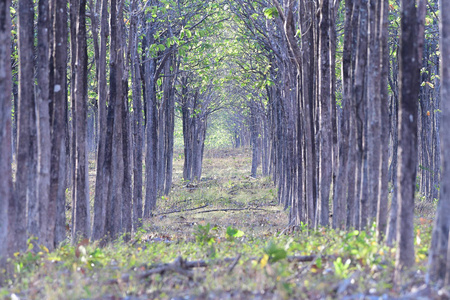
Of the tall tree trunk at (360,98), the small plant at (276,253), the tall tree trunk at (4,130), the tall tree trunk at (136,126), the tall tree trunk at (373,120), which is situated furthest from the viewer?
the tall tree trunk at (136,126)

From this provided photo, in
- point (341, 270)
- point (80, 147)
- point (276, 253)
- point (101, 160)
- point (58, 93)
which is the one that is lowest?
point (341, 270)

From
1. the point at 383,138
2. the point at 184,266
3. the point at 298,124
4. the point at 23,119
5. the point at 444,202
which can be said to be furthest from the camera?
the point at 298,124

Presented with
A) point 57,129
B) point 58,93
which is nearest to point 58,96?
point 58,93

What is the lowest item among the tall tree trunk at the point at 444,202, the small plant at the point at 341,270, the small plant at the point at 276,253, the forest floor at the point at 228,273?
the forest floor at the point at 228,273

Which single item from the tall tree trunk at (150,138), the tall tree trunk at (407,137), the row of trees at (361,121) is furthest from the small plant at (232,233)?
the tall tree trunk at (150,138)

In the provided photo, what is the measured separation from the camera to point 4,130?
6.71 m

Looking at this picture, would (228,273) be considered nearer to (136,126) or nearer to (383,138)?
(383,138)

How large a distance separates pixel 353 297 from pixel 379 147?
10.7ft

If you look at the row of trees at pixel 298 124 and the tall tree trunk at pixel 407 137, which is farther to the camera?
the row of trees at pixel 298 124

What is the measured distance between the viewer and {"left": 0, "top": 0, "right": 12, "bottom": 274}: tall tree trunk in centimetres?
662

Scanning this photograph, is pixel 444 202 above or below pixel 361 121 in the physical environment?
below

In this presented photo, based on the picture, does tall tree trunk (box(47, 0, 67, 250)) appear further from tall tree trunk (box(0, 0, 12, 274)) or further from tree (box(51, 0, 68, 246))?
tall tree trunk (box(0, 0, 12, 274))

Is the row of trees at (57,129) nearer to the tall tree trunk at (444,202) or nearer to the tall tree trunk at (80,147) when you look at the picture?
the tall tree trunk at (80,147)

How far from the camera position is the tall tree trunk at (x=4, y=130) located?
21.7ft
